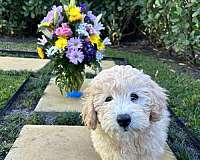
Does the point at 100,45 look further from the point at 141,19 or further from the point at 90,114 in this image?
the point at 141,19

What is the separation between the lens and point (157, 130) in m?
3.33

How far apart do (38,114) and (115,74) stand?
1762 millimetres

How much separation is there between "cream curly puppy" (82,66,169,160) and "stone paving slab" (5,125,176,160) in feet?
1.32

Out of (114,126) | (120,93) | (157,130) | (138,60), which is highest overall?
(120,93)

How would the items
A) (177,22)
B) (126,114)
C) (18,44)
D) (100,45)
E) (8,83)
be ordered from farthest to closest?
1. (18,44)
2. (177,22)
3. (8,83)
4. (100,45)
5. (126,114)

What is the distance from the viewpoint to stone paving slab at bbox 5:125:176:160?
365 cm

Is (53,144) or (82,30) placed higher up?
(82,30)

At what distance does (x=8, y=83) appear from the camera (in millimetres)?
5789

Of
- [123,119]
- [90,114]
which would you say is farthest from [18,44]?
[123,119]

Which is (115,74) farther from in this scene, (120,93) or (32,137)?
(32,137)

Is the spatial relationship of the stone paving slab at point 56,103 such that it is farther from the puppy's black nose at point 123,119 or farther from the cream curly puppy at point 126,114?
the puppy's black nose at point 123,119

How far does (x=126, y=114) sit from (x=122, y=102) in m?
0.13

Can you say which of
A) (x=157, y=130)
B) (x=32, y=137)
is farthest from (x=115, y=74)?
(x=32, y=137)

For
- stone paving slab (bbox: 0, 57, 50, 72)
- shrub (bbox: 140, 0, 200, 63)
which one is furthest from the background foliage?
stone paving slab (bbox: 0, 57, 50, 72)
